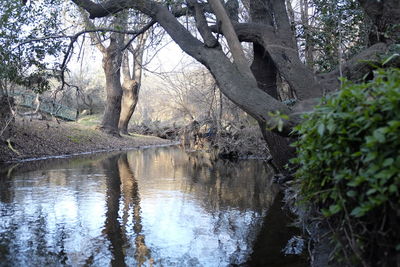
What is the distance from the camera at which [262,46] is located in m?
9.23

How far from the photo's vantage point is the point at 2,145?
49.0 feet

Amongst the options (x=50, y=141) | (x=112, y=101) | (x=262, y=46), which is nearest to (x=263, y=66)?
(x=262, y=46)

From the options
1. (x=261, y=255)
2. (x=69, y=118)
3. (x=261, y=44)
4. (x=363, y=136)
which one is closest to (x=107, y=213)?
(x=261, y=255)

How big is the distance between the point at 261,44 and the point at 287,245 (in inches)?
186

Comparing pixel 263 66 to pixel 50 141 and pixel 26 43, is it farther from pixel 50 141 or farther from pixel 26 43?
pixel 50 141

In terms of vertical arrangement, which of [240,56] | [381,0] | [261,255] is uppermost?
[381,0]

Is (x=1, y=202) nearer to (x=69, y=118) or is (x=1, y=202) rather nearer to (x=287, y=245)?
(x=287, y=245)

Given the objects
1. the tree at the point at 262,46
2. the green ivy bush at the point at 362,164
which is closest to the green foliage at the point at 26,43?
the tree at the point at 262,46

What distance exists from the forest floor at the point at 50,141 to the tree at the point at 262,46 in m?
7.56

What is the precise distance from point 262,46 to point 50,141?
42.6 feet

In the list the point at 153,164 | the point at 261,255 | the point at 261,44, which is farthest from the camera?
the point at 153,164

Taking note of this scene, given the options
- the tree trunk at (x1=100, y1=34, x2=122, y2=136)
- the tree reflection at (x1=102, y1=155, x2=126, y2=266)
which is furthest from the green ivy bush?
the tree trunk at (x1=100, y1=34, x2=122, y2=136)

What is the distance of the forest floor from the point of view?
1541 cm

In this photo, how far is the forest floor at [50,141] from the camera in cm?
1541
